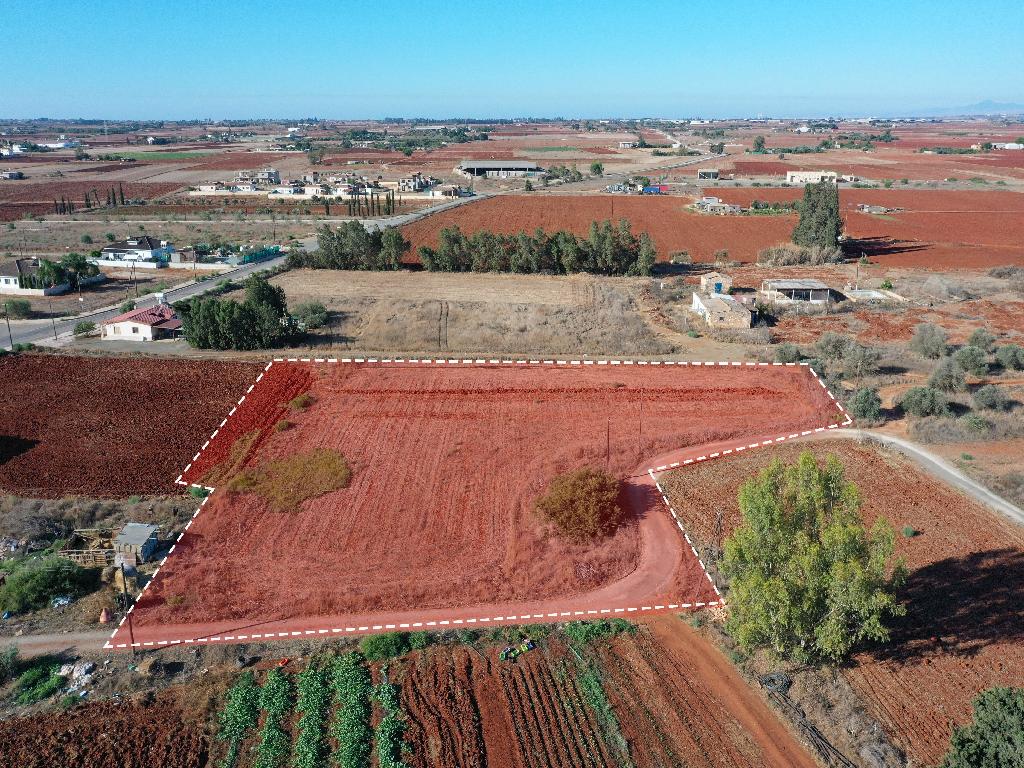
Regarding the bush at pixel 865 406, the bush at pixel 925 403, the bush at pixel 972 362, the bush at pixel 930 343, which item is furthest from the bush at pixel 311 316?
the bush at pixel 972 362

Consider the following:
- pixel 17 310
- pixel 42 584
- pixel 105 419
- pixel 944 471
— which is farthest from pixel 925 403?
pixel 17 310

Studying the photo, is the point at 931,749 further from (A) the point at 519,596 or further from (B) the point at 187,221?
(B) the point at 187,221

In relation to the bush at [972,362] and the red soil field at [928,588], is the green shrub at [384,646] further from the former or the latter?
the bush at [972,362]

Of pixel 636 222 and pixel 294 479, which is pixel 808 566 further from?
pixel 636 222

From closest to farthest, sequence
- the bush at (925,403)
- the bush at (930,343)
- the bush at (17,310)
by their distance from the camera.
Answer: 1. the bush at (925,403)
2. the bush at (930,343)
3. the bush at (17,310)

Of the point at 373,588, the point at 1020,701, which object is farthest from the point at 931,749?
the point at 373,588
